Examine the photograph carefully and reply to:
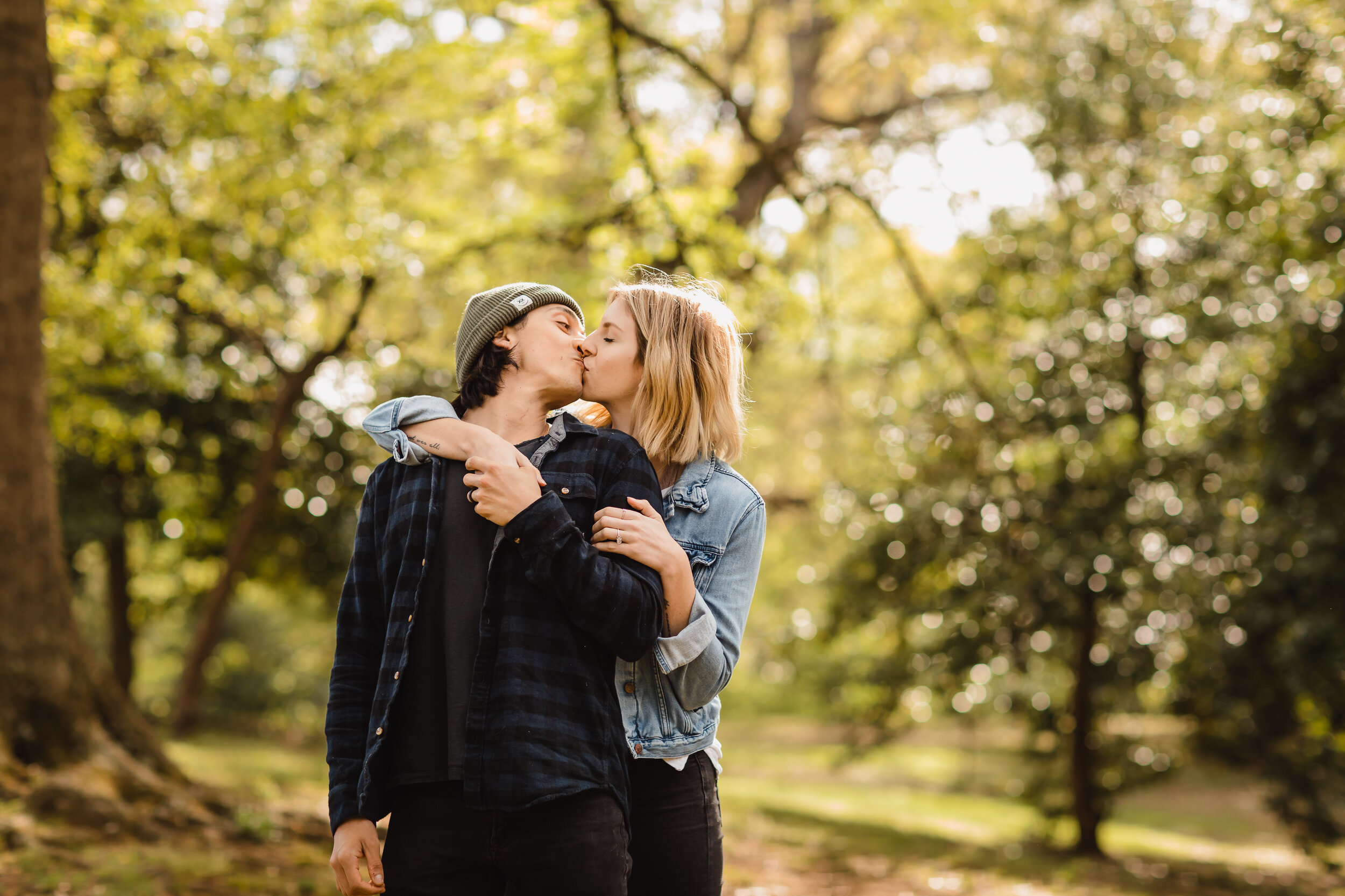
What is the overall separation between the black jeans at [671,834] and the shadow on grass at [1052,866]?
6.71 metres

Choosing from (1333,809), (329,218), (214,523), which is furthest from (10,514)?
(1333,809)

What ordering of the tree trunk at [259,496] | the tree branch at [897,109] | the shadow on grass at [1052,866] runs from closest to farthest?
1. the shadow on grass at [1052,866]
2. the tree trunk at [259,496]
3. the tree branch at [897,109]

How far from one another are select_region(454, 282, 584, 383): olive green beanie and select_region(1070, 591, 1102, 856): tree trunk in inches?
352

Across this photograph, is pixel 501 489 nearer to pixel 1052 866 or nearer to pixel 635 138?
pixel 635 138

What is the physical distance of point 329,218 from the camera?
30.4ft

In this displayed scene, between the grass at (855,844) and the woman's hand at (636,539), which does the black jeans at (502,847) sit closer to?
the woman's hand at (636,539)

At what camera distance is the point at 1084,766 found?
10.3 m

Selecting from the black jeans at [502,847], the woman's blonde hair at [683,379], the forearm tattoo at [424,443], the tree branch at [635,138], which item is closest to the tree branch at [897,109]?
the tree branch at [635,138]

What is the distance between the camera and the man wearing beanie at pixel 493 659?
186 centimetres

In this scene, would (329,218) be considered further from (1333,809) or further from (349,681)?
(1333,809)

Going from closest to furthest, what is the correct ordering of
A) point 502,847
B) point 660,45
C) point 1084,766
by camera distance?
point 502,847 < point 660,45 < point 1084,766

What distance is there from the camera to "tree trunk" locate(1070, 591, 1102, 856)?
9992 millimetres

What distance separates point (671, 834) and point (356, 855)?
2.09 ft

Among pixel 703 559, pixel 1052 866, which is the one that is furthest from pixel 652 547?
pixel 1052 866
